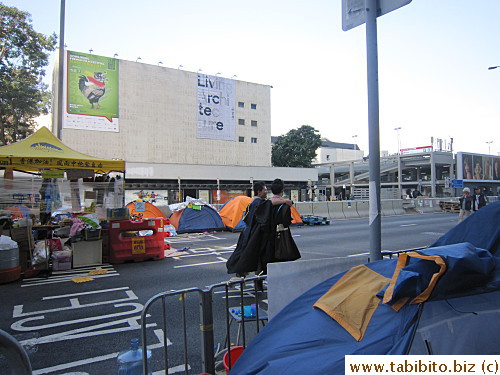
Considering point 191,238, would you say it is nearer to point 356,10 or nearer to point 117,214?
point 117,214

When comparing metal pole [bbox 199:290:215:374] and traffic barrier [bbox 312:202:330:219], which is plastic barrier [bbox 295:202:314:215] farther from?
metal pole [bbox 199:290:215:374]

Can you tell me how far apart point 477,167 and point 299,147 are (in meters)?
26.3

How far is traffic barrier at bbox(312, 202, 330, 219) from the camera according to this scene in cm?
2024

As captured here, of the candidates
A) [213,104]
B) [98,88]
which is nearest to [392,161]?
[213,104]

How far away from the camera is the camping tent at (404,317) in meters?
1.84

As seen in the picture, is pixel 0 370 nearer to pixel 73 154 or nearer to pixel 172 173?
pixel 73 154

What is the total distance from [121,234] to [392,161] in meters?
47.3

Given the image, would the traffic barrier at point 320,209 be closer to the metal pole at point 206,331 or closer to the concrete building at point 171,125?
the concrete building at point 171,125

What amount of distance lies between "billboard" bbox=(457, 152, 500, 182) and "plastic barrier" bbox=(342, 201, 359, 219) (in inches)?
1202

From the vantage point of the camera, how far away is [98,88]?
3619cm

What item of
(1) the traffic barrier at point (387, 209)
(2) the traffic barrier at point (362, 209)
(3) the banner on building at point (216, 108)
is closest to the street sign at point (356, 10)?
(2) the traffic barrier at point (362, 209)

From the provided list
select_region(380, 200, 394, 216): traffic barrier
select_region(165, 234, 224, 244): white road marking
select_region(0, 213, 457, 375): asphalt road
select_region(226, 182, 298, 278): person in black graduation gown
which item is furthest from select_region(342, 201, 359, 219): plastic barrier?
select_region(226, 182, 298, 278): person in black graduation gown

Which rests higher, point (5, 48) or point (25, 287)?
point (5, 48)

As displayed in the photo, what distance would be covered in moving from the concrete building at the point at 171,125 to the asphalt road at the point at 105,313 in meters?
22.8
